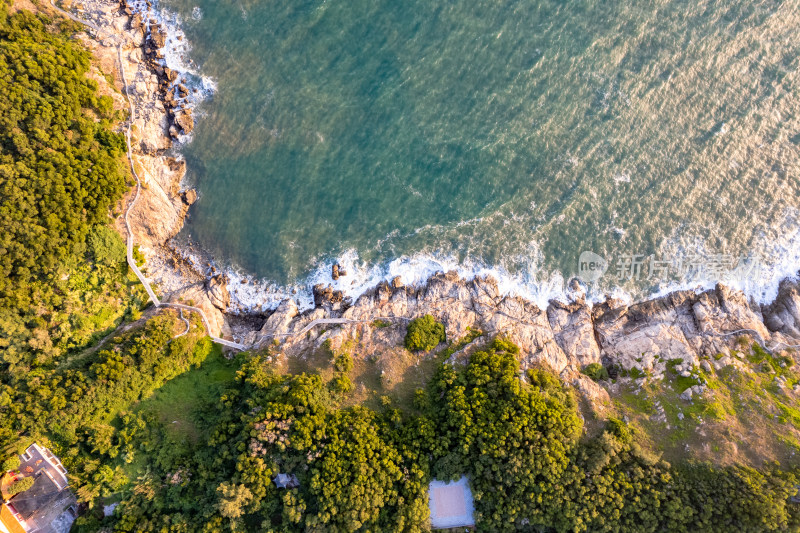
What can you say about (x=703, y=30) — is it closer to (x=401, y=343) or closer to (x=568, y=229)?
(x=568, y=229)

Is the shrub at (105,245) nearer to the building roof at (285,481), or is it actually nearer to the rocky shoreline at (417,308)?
the rocky shoreline at (417,308)

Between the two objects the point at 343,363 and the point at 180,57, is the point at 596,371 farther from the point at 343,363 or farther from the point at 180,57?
the point at 180,57

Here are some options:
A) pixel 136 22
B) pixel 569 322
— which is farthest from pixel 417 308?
pixel 136 22

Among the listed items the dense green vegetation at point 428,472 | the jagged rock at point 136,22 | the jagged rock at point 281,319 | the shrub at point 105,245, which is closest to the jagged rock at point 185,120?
the jagged rock at point 136,22

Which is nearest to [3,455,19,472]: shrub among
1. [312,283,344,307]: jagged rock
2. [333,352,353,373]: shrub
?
[333,352,353,373]: shrub

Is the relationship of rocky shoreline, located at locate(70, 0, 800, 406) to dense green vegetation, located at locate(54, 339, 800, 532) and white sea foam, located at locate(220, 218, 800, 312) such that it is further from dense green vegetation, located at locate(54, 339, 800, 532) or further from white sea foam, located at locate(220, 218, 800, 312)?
dense green vegetation, located at locate(54, 339, 800, 532)

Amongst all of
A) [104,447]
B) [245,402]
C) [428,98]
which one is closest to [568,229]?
[428,98]
